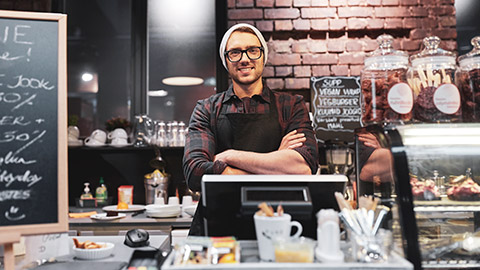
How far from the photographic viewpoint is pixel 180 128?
350 cm

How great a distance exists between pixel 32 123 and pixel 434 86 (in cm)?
129

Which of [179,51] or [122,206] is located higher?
[179,51]

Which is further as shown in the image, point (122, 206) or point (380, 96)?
point (122, 206)

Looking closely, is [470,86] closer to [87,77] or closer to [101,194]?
[101,194]

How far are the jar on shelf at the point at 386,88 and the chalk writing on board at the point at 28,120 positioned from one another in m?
1.03

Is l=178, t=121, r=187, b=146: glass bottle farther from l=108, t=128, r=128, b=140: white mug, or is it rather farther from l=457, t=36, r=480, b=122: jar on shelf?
l=457, t=36, r=480, b=122: jar on shelf

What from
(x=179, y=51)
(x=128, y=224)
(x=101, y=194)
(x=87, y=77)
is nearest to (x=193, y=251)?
(x=128, y=224)

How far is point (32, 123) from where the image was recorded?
1196 mm

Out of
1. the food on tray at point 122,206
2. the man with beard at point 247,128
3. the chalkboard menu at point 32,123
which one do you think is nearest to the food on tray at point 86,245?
the chalkboard menu at point 32,123

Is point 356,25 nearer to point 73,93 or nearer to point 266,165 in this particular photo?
point 266,165

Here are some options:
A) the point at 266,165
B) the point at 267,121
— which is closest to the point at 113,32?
the point at 267,121

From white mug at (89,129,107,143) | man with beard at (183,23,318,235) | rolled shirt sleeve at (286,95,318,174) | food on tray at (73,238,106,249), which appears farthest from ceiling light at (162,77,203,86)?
food on tray at (73,238,106,249)

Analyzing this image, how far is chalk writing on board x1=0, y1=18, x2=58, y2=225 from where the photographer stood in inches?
45.5

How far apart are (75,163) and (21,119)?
8.45 ft
